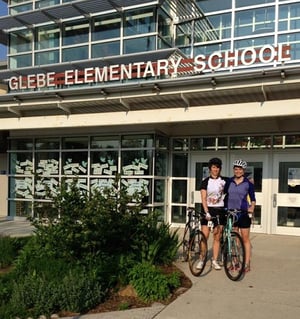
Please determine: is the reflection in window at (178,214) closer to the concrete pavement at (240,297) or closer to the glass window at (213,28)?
the concrete pavement at (240,297)

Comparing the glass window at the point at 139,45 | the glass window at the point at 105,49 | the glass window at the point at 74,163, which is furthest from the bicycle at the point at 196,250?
the glass window at the point at 105,49

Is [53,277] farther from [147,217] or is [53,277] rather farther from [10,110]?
[10,110]

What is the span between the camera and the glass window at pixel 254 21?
14.3m

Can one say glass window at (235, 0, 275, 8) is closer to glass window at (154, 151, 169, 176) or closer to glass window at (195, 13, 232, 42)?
glass window at (195, 13, 232, 42)

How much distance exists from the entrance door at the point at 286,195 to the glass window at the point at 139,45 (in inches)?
260

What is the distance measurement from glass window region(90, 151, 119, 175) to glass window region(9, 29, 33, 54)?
24.3 feet

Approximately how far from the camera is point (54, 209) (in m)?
6.50

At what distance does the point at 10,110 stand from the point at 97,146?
2951mm

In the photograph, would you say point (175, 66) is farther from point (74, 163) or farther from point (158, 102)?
point (74, 163)

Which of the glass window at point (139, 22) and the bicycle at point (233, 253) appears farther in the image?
the glass window at point (139, 22)

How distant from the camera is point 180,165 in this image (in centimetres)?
1291

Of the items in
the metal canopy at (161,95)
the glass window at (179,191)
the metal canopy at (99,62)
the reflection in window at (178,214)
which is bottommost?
the reflection in window at (178,214)

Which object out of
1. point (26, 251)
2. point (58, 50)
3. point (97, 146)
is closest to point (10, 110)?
point (97, 146)

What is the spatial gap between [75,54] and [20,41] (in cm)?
332
